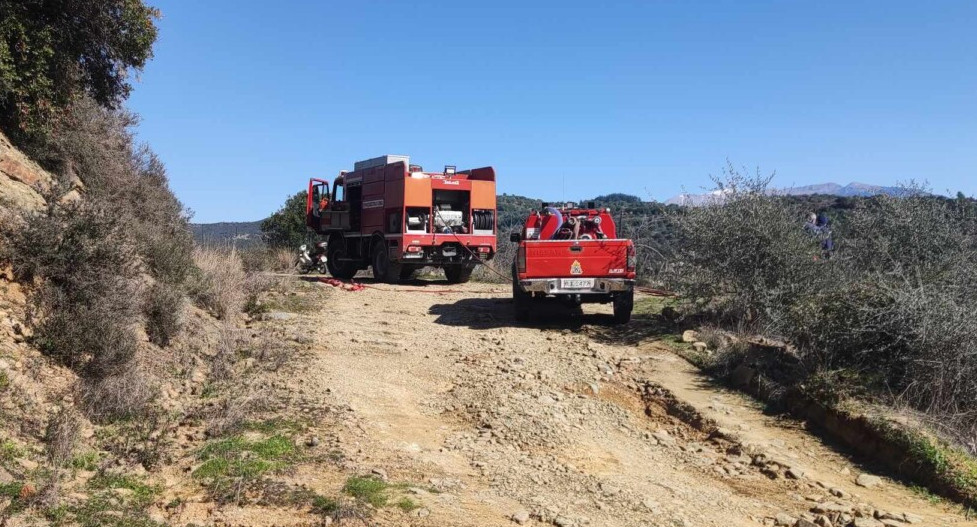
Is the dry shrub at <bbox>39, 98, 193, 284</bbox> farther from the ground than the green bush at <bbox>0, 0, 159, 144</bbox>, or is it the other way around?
the green bush at <bbox>0, 0, 159, 144</bbox>

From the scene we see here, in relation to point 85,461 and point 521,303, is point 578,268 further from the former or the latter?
point 85,461

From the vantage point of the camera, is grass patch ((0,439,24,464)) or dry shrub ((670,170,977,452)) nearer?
grass patch ((0,439,24,464))

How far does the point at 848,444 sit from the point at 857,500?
1.37 m

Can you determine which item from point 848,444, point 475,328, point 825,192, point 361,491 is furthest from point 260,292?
point 825,192

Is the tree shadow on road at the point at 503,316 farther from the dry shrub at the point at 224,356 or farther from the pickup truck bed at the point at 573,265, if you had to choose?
the dry shrub at the point at 224,356

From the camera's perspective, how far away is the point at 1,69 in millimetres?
8250

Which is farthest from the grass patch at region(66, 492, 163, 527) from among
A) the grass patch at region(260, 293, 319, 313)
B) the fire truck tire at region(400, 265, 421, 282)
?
the fire truck tire at region(400, 265, 421, 282)

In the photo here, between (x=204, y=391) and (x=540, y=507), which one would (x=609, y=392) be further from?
(x=204, y=391)

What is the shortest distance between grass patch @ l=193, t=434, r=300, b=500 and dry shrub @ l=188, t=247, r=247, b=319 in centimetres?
482

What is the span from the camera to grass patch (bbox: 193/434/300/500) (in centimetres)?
489

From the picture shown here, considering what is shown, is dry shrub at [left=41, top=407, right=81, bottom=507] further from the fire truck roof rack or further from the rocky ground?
the fire truck roof rack

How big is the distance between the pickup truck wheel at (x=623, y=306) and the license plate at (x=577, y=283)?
1.83 ft

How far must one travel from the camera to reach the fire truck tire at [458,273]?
63.8ft

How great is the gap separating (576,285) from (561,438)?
5314mm
